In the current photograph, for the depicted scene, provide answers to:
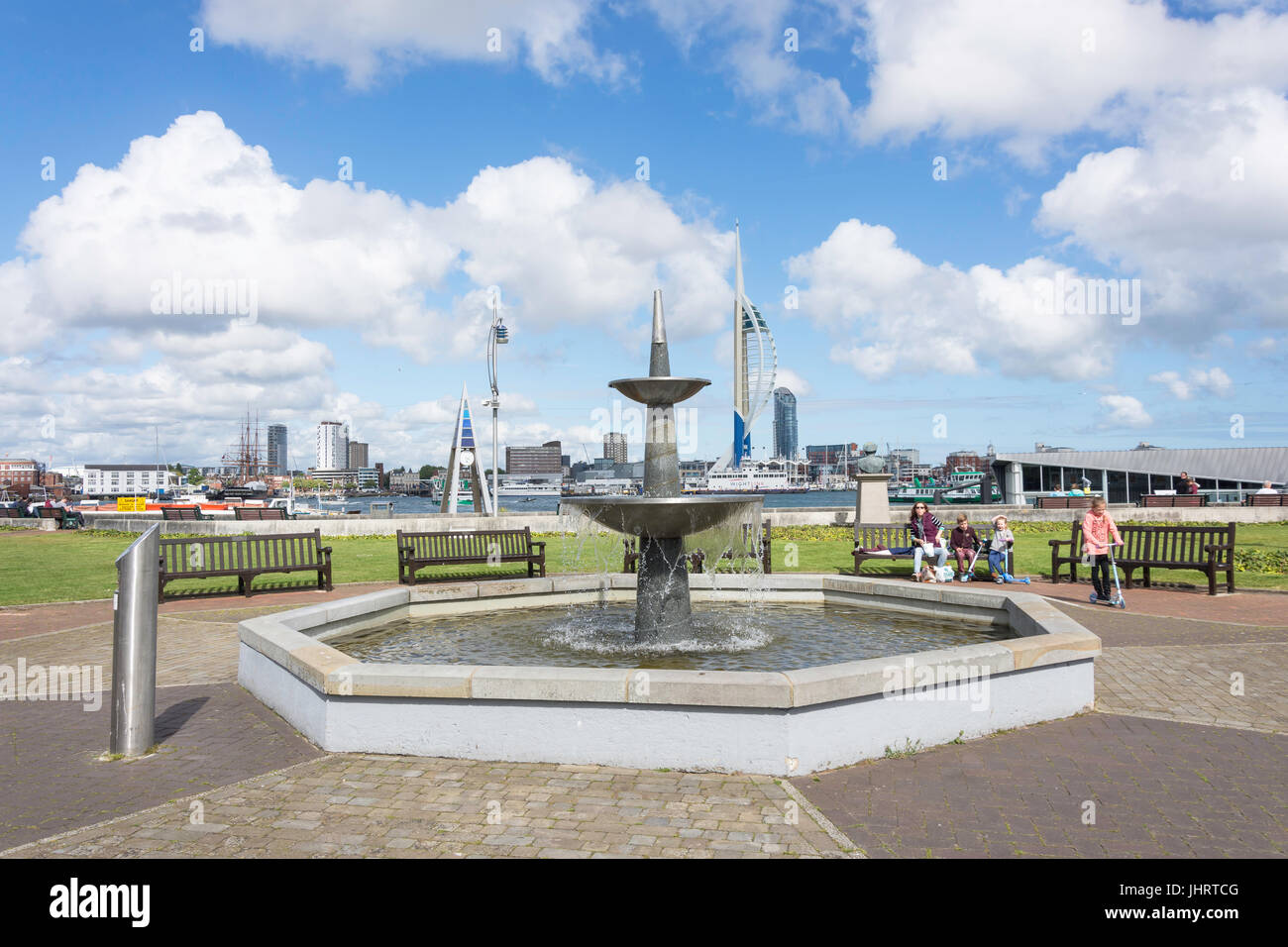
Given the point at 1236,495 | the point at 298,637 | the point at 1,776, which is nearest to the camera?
the point at 1,776

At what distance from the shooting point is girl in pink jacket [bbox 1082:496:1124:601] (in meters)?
12.6

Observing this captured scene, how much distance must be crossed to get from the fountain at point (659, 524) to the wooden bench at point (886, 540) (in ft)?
25.4

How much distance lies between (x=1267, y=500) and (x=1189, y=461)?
22.5m

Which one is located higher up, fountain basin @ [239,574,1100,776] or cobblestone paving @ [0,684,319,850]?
fountain basin @ [239,574,1100,776]

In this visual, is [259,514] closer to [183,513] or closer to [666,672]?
[183,513]

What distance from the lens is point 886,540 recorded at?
691 inches

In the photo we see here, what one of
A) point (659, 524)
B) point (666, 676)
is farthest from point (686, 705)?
point (659, 524)

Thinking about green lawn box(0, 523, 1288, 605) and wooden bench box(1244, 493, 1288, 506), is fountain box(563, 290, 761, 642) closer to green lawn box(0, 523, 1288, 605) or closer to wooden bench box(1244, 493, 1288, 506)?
green lawn box(0, 523, 1288, 605)

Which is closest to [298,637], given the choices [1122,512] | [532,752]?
[532,752]

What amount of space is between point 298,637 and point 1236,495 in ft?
134

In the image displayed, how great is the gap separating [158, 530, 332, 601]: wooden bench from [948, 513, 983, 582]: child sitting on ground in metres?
11.3

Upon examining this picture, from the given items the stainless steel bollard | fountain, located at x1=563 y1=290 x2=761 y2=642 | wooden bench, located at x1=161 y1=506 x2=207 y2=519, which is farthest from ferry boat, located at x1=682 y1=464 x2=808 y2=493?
the stainless steel bollard

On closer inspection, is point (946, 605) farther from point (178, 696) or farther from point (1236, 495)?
point (1236, 495)

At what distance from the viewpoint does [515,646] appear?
8789mm
